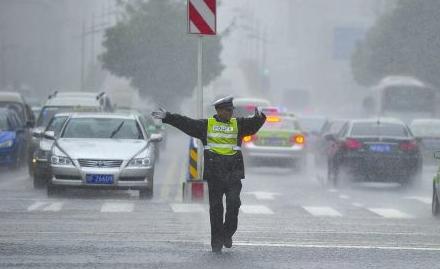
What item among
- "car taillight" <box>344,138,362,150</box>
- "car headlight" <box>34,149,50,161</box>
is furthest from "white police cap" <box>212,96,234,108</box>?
"car taillight" <box>344,138,362,150</box>

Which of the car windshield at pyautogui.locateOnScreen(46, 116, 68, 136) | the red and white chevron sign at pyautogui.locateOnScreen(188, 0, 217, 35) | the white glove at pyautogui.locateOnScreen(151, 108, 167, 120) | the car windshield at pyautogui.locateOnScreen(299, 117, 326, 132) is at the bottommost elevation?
the car windshield at pyautogui.locateOnScreen(299, 117, 326, 132)

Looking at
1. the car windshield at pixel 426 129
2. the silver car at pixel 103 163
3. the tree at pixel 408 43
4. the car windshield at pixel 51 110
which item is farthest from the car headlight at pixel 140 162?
the tree at pixel 408 43

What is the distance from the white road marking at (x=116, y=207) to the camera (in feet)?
59.1

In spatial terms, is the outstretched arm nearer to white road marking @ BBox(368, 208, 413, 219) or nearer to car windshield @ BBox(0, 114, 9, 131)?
white road marking @ BBox(368, 208, 413, 219)

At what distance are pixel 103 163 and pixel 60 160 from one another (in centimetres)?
69

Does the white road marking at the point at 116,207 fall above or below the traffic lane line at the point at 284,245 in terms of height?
below

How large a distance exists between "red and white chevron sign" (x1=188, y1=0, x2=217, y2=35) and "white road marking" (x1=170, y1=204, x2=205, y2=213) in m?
2.88

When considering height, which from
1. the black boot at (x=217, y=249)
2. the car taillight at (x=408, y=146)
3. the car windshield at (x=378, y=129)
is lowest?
the car taillight at (x=408, y=146)

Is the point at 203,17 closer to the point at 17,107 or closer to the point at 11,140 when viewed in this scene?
the point at 11,140

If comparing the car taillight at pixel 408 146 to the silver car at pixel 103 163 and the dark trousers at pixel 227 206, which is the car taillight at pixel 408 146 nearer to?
the silver car at pixel 103 163

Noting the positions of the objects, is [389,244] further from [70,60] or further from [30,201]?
[70,60]

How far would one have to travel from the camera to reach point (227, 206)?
41.1 ft

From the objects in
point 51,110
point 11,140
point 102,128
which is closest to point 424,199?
point 102,128

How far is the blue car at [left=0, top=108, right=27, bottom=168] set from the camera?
29.2 m
